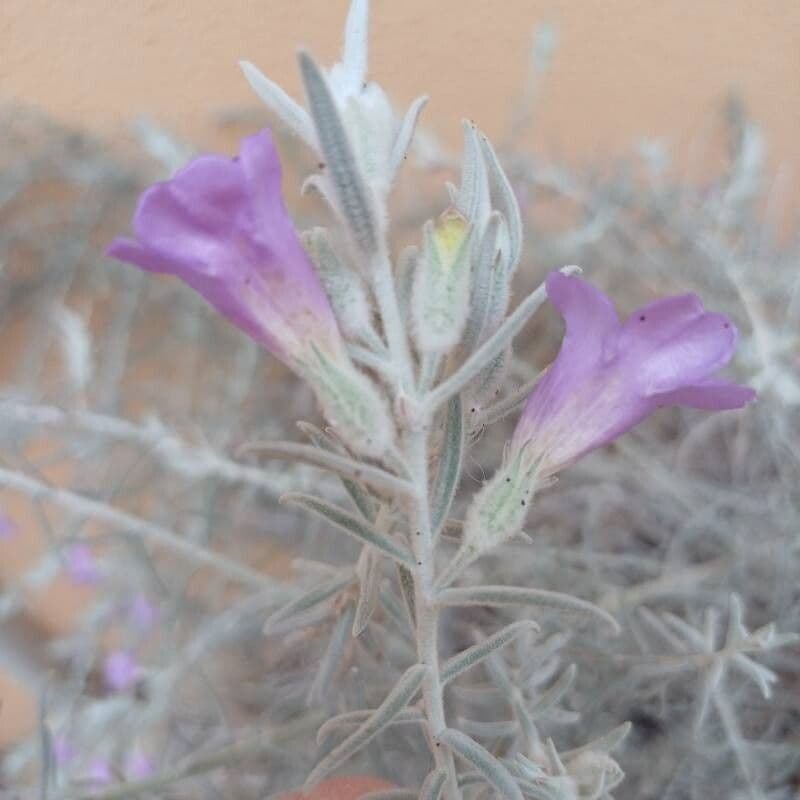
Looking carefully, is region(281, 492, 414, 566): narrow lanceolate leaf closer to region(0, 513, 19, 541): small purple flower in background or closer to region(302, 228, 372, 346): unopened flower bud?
region(302, 228, 372, 346): unopened flower bud

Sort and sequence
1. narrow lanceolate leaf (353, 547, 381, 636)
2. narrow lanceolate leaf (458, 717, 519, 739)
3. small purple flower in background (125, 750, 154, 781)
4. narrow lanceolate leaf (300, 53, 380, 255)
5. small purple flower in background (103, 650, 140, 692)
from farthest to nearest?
small purple flower in background (103, 650, 140, 692) < small purple flower in background (125, 750, 154, 781) < narrow lanceolate leaf (458, 717, 519, 739) < narrow lanceolate leaf (353, 547, 381, 636) < narrow lanceolate leaf (300, 53, 380, 255)

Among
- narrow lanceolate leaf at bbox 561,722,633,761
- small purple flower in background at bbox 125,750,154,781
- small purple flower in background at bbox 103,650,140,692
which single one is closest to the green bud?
narrow lanceolate leaf at bbox 561,722,633,761

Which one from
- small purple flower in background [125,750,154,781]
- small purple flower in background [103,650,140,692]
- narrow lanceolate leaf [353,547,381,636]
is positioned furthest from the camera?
small purple flower in background [103,650,140,692]

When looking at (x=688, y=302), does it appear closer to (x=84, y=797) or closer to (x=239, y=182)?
(x=239, y=182)

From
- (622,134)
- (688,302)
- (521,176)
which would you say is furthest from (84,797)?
(622,134)

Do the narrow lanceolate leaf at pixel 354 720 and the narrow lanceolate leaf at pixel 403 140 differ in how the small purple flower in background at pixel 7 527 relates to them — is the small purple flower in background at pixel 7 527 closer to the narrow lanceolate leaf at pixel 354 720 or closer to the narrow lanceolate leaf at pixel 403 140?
the narrow lanceolate leaf at pixel 354 720

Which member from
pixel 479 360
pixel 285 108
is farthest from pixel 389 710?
pixel 285 108

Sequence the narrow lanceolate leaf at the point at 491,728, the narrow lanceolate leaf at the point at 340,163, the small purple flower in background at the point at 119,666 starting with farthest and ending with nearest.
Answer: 1. the small purple flower in background at the point at 119,666
2. the narrow lanceolate leaf at the point at 491,728
3. the narrow lanceolate leaf at the point at 340,163

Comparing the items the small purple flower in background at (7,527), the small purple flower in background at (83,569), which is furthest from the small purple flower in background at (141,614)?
the small purple flower in background at (7,527)
